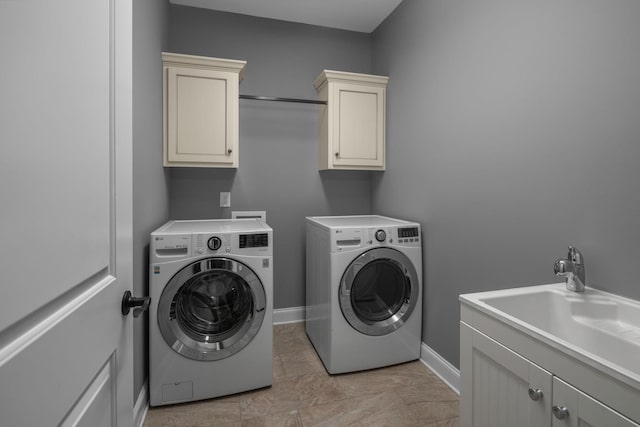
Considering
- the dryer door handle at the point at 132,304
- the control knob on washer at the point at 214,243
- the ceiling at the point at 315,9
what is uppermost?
the ceiling at the point at 315,9

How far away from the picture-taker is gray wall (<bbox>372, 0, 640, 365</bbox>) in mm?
1198

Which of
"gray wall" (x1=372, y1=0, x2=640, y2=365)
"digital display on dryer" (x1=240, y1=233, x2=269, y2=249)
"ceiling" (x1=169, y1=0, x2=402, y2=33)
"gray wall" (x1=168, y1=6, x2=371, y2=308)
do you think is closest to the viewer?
"gray wall" (x1=372, y1=0, x2=640, y2=365)

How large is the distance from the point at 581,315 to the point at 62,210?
1563 millimetres

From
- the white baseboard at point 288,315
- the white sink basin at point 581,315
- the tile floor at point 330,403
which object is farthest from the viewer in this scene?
the white baseboard at point 288,315

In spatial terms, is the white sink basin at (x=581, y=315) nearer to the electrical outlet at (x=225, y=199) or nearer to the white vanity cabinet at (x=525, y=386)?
the white vanity cabinet at (x=525, y=386)

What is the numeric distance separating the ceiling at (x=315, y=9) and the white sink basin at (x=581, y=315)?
95.4 inches

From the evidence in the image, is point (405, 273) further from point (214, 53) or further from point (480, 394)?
point (214, 53)

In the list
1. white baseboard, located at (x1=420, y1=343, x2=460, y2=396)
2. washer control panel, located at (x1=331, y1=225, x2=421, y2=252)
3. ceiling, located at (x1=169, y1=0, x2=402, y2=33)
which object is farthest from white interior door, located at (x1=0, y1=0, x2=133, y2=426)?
ceiling, located at (x1=169, y1=0, x2=402, y2=33)

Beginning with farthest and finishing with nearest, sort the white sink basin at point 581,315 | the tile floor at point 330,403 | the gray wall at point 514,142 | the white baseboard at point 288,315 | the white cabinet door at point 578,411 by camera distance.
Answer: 1. the white baseboard at point 288,315
2. the tile floor at point 330,403
3. the gray wall at point 514,142
4. the white sink basin at point 581,315
5. the white cabinet door at point 578,411

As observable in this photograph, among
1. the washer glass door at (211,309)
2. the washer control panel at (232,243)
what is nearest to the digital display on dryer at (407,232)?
the washer control panel at (232,243)

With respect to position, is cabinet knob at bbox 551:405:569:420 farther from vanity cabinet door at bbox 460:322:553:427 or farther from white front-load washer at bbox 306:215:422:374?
white front-load washer at bbox 306:215:422:374

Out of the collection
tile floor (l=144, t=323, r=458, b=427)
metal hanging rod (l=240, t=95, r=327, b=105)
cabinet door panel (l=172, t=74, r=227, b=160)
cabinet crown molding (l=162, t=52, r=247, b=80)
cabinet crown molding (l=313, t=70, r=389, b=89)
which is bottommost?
tile floor (l=144, t=323, r=458, b=427)

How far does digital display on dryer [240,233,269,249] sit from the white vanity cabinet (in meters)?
1.16

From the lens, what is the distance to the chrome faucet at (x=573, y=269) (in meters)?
1.24
